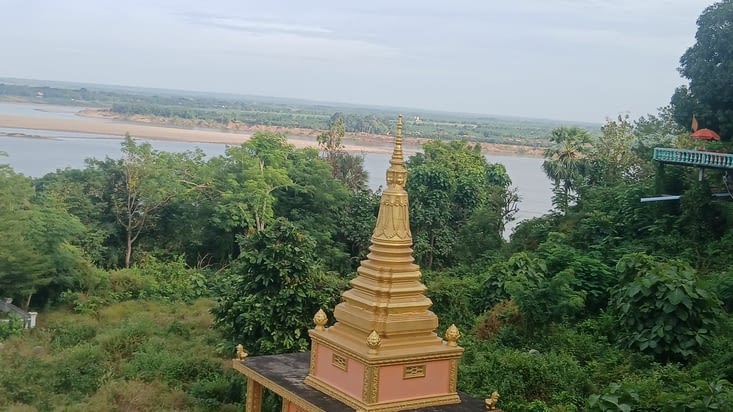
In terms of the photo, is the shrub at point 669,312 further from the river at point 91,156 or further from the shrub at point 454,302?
the river at point 91,156

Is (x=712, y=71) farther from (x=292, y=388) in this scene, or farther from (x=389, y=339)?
(x=292, y=388)

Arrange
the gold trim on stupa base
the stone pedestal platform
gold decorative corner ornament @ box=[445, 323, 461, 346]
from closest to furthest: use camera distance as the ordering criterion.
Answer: the gold trim on stupa base
the stone pedestal platform
gold decorative corner ornament @ box=[445, 323, 461, 346]

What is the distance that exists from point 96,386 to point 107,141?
83.3 m

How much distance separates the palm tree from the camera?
1232 inches

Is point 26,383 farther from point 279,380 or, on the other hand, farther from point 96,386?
point 279,380

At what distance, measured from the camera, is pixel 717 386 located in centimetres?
1048

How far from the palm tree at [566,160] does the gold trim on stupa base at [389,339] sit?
20753mm

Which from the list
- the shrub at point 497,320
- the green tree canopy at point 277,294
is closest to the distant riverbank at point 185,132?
the shrub at point 497,320

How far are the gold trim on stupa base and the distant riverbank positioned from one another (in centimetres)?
8239

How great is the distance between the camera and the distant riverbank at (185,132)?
10036cm

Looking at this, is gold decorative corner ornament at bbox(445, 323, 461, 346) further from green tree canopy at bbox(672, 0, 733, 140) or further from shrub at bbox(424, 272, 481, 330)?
green tree canopy at bbox(672, 0, 733, 140)

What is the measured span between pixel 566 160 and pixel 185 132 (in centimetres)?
8735

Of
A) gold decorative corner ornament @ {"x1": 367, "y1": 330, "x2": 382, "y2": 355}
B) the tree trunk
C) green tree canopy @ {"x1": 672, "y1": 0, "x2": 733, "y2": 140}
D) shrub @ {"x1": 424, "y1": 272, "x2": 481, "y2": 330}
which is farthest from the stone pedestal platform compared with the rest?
the tree trunk

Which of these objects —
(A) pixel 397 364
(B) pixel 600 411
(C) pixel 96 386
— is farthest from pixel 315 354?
(C) pixel 96 386
